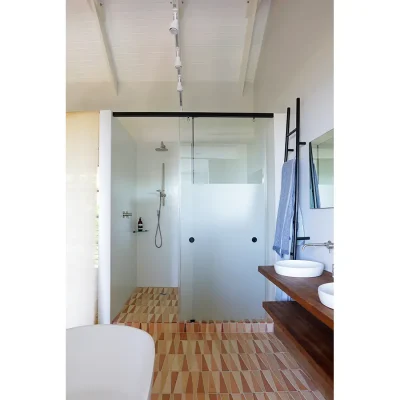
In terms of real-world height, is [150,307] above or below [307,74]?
below

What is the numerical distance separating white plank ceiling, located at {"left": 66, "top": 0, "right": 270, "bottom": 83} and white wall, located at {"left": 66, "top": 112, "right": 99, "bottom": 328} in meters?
1.50

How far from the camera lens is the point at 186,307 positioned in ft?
9.34

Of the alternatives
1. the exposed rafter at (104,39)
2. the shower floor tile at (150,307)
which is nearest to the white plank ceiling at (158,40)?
the exposed rafter at (104,39)

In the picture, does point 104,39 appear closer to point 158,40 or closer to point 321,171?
point 158,40

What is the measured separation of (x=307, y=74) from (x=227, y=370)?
7.84ft

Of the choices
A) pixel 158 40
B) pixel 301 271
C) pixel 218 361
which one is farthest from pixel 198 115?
pixel 218 361

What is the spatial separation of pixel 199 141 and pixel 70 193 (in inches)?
53.7

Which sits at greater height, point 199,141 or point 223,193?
point 199,141

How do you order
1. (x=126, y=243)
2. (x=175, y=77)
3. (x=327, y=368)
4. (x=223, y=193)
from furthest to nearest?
(x=175, y=77) < (x=126, y=243) < (x=223, y=193) < (x=327, y=368)

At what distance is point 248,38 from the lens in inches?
136

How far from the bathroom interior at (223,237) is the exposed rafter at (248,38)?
0.06 m

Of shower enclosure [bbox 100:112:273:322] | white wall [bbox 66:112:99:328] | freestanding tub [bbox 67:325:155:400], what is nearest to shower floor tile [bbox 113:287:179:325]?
shower enclosure [bbox 100:112:273:322]
